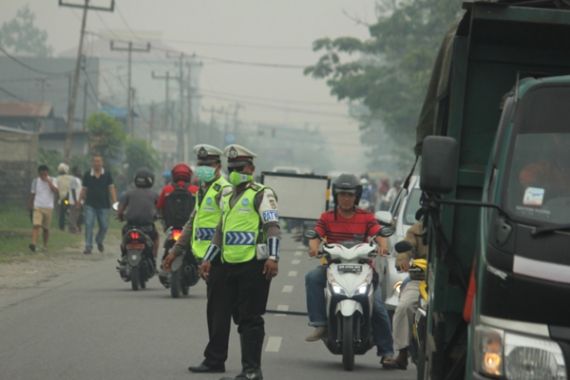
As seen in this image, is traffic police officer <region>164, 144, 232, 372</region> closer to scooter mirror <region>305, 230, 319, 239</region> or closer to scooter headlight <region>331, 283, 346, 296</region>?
scooter mirror <region>305, 230, 319, 239</region>

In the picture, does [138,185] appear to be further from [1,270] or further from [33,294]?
[1,270]

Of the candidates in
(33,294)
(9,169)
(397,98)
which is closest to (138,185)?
(33,294)

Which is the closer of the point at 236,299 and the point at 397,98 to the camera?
the point at 236,299

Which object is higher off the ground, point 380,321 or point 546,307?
point 546,307

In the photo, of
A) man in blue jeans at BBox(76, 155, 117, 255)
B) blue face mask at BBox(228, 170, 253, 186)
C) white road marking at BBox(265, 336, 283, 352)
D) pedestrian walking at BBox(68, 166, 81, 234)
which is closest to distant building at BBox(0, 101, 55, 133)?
pedestrian walking at BBox(68, 166, 81, 234)

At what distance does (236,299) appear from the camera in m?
11.3

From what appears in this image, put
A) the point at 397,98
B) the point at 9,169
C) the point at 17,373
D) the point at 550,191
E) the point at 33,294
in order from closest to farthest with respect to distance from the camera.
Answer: the point at 550,191, the point at 17,373, the point at 33,294, the point at 9,169, the point at 397,98

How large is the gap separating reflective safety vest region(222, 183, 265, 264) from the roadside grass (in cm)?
1383

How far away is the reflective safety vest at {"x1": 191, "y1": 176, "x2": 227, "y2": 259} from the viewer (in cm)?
1447

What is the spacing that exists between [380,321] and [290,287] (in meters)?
8.54

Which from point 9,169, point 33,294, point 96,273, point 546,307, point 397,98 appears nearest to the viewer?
point 546,307

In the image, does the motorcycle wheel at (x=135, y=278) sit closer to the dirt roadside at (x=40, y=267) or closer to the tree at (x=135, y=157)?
the dirt roadside at (x=40, y=267)

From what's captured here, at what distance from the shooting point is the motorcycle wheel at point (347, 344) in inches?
453

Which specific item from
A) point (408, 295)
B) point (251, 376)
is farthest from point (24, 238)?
point (251, 376)
